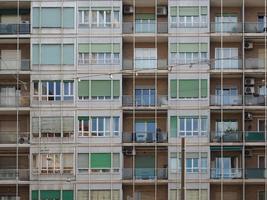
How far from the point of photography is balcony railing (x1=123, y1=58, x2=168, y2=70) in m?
42.5

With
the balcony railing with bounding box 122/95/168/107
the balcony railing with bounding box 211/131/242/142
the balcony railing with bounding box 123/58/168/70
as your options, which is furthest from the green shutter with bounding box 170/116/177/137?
the balcony railing with bounding box 123/58/168/70

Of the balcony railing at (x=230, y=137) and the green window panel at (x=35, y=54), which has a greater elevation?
the green window panel at (x=35, y=54)

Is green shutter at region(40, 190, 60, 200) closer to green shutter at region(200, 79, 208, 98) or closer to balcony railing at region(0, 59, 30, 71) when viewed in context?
balcony railing at region(0, 59, 30, 71)

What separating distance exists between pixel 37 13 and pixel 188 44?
10.5m

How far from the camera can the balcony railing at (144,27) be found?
4266 cm

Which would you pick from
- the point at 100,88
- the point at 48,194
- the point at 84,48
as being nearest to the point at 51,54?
the point at 84,48

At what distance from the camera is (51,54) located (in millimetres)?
42188

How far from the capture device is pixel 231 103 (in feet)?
138

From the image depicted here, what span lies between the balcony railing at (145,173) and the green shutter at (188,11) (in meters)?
10.6

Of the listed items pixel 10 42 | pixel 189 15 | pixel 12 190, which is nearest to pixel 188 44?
pixel 189 15

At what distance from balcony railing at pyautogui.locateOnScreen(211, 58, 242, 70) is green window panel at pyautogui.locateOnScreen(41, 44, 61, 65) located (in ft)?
34.4

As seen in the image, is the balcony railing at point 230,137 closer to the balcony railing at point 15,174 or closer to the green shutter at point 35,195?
the green shutter at point 35,195

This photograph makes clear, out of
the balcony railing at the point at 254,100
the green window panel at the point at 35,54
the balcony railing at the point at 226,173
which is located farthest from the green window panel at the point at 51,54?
the balcony railing at the point at 254,100

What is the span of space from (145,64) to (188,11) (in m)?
4.64
